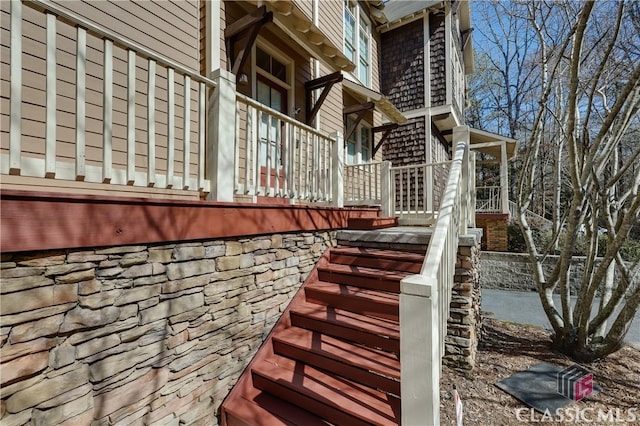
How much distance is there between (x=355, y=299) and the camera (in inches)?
117

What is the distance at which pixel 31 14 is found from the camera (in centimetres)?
262

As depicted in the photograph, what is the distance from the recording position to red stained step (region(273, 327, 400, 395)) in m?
2.32

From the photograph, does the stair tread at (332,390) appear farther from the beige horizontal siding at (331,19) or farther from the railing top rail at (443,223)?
the beige horizontal siding at (331,19)

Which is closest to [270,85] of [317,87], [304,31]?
[317,87]

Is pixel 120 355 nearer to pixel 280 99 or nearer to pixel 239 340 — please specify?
pixel 239 340

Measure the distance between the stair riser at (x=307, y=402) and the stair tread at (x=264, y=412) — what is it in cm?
4

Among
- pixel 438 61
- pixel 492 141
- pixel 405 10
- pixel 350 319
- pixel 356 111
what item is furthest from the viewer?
pixel 492 141

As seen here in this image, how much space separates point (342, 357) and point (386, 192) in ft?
11.2

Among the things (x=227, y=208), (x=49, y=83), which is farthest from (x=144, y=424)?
(x=49, y=83)

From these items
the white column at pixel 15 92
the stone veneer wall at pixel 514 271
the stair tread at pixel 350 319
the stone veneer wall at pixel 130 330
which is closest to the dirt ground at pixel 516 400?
the stair tread at pixel 350 319

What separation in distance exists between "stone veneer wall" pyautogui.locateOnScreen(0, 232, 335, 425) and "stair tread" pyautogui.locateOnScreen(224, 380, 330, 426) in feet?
0.48

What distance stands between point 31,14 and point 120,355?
309cm

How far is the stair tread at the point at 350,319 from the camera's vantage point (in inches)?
103

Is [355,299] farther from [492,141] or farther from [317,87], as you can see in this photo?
[492,141]
